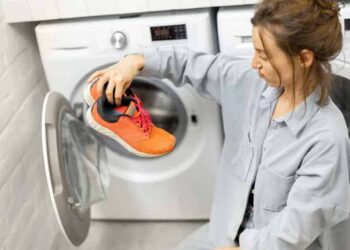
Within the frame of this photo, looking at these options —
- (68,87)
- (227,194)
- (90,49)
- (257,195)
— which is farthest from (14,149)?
(257,195)

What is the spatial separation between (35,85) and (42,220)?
1.46 feet

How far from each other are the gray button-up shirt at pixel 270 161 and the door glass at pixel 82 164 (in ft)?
1.11

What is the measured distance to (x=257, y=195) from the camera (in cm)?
115

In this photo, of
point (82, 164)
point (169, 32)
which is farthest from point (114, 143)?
point (169, 32)

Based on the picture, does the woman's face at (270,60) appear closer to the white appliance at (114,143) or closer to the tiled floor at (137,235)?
the white appliance at (114,143)

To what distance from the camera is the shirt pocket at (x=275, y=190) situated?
108 cm

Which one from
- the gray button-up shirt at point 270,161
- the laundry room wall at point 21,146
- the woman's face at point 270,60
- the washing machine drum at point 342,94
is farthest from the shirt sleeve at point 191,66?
the laundry room wall at point 21,146

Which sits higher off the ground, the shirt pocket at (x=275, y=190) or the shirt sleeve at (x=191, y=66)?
the shirt sleeve at (x=191, y=66)

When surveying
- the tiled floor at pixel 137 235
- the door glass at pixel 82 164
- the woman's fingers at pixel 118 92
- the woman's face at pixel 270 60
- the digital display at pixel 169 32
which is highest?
the woman's face at pixel 270 60

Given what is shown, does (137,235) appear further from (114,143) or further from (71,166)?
(71,166)

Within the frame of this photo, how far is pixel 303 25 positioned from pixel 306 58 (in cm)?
7

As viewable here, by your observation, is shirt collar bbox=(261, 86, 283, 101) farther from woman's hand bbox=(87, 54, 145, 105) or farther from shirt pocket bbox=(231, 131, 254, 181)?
woman's hand bbox=(87, 54, 145, 105)

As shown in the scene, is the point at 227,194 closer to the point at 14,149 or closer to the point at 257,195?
the point at 257,195

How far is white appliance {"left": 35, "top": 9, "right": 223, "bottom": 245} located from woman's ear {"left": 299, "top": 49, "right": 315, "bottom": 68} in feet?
1.56
